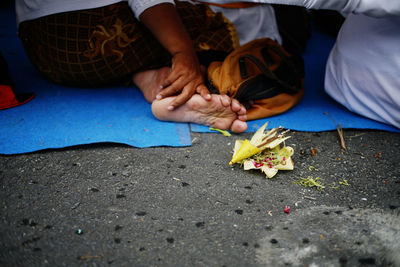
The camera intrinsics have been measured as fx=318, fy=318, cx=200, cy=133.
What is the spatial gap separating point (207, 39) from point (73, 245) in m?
1.35

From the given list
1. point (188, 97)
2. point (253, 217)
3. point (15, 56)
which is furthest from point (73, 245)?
point (15, 56)

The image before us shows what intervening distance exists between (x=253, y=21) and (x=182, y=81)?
750 millimetres

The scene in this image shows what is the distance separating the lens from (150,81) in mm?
1800

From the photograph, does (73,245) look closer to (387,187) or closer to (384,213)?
(384,213)

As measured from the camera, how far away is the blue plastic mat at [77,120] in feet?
4.83

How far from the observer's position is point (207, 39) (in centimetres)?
188

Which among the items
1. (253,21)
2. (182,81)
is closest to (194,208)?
(182,81)

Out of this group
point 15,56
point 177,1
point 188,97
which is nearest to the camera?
point 188,97

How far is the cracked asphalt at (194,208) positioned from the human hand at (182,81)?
0.25m

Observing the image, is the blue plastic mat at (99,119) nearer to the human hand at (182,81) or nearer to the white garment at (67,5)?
the human hand at (182,81)

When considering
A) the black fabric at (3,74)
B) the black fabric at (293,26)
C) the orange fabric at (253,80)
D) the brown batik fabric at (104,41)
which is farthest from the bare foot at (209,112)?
the black fabric at (293,26)

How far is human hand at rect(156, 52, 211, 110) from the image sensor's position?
1.58m

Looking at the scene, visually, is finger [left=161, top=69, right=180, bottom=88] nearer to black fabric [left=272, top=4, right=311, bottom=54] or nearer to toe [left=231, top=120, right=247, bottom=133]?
toe [left=231, top=120, right=247, bottom=133]

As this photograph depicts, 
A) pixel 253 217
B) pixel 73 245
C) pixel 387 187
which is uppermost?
pixel 73 245
